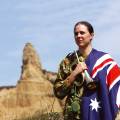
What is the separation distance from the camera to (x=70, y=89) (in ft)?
22.3

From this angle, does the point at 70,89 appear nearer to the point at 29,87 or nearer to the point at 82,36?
the point at 82,36

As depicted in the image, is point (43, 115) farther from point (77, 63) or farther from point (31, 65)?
point (31, 65)

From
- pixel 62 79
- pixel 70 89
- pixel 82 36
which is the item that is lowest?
pixel 70 89

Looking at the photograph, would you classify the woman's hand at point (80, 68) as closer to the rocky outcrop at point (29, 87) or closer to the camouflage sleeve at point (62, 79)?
the camouflage sleeve at point (62, 79)

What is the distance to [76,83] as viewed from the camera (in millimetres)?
6766

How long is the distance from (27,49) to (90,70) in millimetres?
58169

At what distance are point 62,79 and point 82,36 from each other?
50 centimetres

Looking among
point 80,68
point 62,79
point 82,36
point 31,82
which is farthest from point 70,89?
point 31,82

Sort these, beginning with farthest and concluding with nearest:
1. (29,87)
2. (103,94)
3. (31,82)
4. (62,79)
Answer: (31,82), (29,87), (62,79), (103,94)

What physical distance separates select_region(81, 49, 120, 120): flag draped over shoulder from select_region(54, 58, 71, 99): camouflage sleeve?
23cm

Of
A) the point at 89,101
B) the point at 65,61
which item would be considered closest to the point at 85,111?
the point at 89,101

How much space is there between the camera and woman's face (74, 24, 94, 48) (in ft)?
22.2

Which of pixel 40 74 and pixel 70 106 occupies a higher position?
pixel 40 74

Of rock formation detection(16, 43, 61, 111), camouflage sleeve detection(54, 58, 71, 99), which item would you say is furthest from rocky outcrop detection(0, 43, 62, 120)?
camouflage sleeve detection(54, 58, 71, 99)
